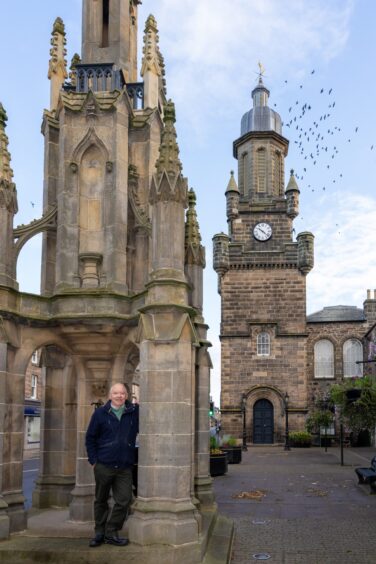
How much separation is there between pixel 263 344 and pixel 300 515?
99.9 ft

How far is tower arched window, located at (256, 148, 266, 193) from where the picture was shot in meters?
47.2

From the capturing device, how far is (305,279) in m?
43.6

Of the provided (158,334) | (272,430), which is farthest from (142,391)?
(272,430)

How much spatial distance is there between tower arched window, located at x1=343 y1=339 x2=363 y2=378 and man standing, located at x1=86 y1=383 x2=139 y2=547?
40017 mm

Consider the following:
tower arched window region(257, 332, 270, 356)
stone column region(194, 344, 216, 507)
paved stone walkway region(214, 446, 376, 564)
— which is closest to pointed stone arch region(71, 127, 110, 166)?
stone column region(194, 344, 216, 507)

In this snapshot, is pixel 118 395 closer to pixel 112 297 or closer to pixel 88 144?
pixel 112 297

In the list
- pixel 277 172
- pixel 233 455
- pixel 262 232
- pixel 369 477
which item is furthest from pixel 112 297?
pixel 277 172

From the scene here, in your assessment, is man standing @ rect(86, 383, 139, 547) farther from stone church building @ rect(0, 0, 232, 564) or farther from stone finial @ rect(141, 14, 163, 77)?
stone finial @ rect(141, 14, 163, 77)

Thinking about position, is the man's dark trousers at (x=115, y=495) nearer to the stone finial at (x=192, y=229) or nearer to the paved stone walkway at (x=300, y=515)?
the paved stone walkway at (x=300, y=515)

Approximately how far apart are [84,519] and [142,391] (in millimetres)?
2743

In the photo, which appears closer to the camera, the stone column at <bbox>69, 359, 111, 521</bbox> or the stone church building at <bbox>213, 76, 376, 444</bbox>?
the stone column at <bbox>69, 359, 111, 521</bbox>

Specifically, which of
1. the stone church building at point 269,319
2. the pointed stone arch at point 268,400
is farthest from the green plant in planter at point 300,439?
the pointed stone arch at point 268,400

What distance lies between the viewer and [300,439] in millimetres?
40531

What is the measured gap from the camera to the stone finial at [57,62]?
466 inches
